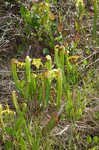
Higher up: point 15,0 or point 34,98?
point 15,0

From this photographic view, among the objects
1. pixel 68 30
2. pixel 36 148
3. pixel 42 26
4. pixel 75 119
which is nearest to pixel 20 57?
pixel 42 26

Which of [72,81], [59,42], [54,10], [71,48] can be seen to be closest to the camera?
[72,81]

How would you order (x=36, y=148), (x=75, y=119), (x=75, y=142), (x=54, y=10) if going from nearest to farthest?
(x=36, y=148), (x=75, y=142), (x=75, y=119), (x=54, y=10)

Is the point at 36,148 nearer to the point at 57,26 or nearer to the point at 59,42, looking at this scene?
the point at 59,42

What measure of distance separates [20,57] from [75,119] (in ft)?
3.26

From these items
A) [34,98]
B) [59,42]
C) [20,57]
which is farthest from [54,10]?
[34,98]

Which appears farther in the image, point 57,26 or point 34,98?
point 57,26

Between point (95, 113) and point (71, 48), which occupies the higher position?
point (71, 48)

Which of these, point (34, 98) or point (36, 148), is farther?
point (34, 98)

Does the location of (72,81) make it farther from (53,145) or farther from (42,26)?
(42,26)

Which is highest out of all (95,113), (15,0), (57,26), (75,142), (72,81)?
(15,0)

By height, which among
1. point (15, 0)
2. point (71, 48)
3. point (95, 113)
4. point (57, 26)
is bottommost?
point (95, 113)

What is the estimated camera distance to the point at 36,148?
133 cm

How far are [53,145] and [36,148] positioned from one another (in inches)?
5.4
